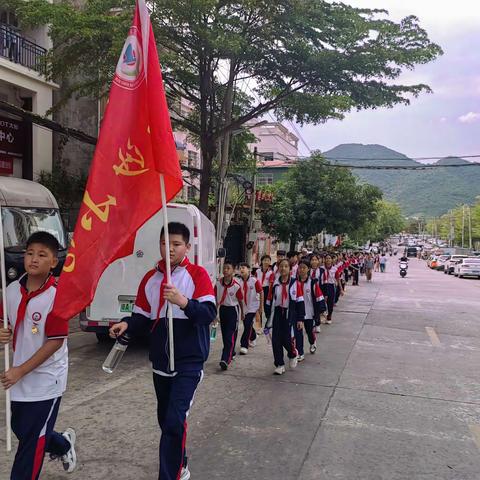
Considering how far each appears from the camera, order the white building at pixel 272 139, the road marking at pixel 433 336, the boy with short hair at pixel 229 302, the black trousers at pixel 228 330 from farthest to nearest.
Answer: the white building at pixel 272 139 → the road marking at pixel 433 336 → the boy with short hair at pixel 229 302 → the black trousers at pixel 228 330

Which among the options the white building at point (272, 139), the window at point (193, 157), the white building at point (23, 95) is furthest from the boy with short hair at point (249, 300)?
the white building at point (272, 139)

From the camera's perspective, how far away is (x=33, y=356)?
285 cm

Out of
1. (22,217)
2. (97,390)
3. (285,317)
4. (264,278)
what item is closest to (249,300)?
(285,317)

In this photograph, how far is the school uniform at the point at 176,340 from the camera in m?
3.17

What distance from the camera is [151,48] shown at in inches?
133

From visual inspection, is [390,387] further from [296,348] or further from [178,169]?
[178,169]

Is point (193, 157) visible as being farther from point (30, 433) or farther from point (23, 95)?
point (30, 433)

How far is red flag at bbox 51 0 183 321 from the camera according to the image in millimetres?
3141

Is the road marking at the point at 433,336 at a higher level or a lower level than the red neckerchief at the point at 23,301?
lower

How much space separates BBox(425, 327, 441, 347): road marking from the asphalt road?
0.61 meters

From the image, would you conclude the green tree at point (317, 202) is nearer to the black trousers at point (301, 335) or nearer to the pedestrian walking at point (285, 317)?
the black trousers at point (301, 335)

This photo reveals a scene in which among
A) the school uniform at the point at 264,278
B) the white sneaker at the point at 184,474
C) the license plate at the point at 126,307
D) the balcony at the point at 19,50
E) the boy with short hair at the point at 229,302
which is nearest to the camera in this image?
the white sneaker at the point at 184,474

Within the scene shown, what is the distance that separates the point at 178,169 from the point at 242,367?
448cm

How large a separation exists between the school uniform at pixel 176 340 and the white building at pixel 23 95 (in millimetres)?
14615
